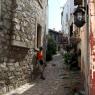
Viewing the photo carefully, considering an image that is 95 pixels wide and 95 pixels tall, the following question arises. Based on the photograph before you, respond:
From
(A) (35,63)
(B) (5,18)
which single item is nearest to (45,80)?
(A) (35,63)

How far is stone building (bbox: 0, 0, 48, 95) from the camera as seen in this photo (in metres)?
9.87

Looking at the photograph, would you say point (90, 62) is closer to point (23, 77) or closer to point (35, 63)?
point (23, 77)

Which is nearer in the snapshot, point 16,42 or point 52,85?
point 16,42

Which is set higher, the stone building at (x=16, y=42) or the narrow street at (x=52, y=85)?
the stone building at (x=16, y=42)

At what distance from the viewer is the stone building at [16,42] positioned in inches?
388

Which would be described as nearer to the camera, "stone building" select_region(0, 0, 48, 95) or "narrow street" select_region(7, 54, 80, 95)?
"stone building" select_region(0, 0, 48, 95)

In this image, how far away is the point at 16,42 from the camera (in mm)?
10719

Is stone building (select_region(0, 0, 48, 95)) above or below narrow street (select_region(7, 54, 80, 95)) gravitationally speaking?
above

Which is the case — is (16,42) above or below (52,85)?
above

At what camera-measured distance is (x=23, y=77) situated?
11.9m

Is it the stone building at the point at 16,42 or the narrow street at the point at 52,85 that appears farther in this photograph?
the narrow street at the point at 52,85

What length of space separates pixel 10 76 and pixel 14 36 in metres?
1.57

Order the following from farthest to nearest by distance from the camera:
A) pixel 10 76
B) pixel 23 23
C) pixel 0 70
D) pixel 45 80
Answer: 1. pixel 45 80
2. pixel 23 23
3. pixel 10 76
4. pixel 0 70

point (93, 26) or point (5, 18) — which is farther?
point (5, 18)
